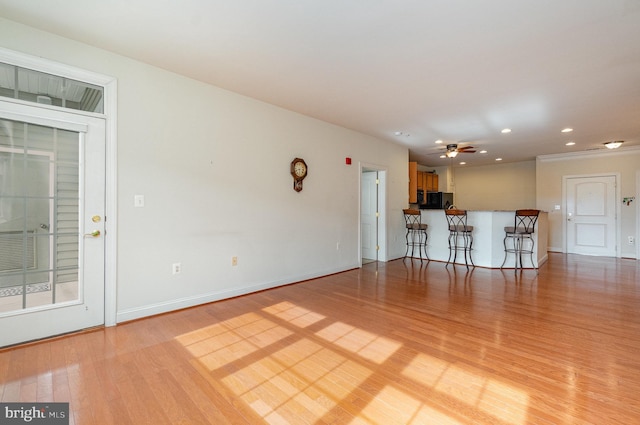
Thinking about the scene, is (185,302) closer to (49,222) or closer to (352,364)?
(49,222)

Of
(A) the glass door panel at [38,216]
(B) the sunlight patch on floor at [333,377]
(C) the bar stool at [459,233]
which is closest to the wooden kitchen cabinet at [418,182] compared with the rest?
(C) the bar stool at [459,233]

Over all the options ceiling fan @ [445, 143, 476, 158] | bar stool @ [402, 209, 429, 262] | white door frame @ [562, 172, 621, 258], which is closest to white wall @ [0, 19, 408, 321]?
bar stool @ [402, 209, 429, 262]

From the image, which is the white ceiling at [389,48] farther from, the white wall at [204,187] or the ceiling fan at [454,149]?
the ceiling fan at [454,149]

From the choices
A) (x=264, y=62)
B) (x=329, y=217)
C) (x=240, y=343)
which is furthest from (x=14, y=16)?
(x=329, y=217)

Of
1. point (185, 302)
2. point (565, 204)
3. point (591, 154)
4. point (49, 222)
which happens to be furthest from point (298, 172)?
point (591, 154)

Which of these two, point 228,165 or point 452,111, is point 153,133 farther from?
point 452,111

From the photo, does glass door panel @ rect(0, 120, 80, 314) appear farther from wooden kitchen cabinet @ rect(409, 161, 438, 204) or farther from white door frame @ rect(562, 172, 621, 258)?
white door frame @ rect(562, 172, 621, 258)

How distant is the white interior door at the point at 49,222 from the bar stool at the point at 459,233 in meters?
5.64

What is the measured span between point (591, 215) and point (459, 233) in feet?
12.9

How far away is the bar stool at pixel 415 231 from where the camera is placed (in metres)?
6.54

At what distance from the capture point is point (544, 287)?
4.34m

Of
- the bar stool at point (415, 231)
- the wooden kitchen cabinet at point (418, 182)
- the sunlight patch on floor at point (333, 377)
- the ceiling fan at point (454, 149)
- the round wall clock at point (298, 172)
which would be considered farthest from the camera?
the wooden kitchen cabinet at point (418, 182)

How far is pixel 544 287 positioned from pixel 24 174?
6341 mm

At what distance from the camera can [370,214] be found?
21.2 feet
